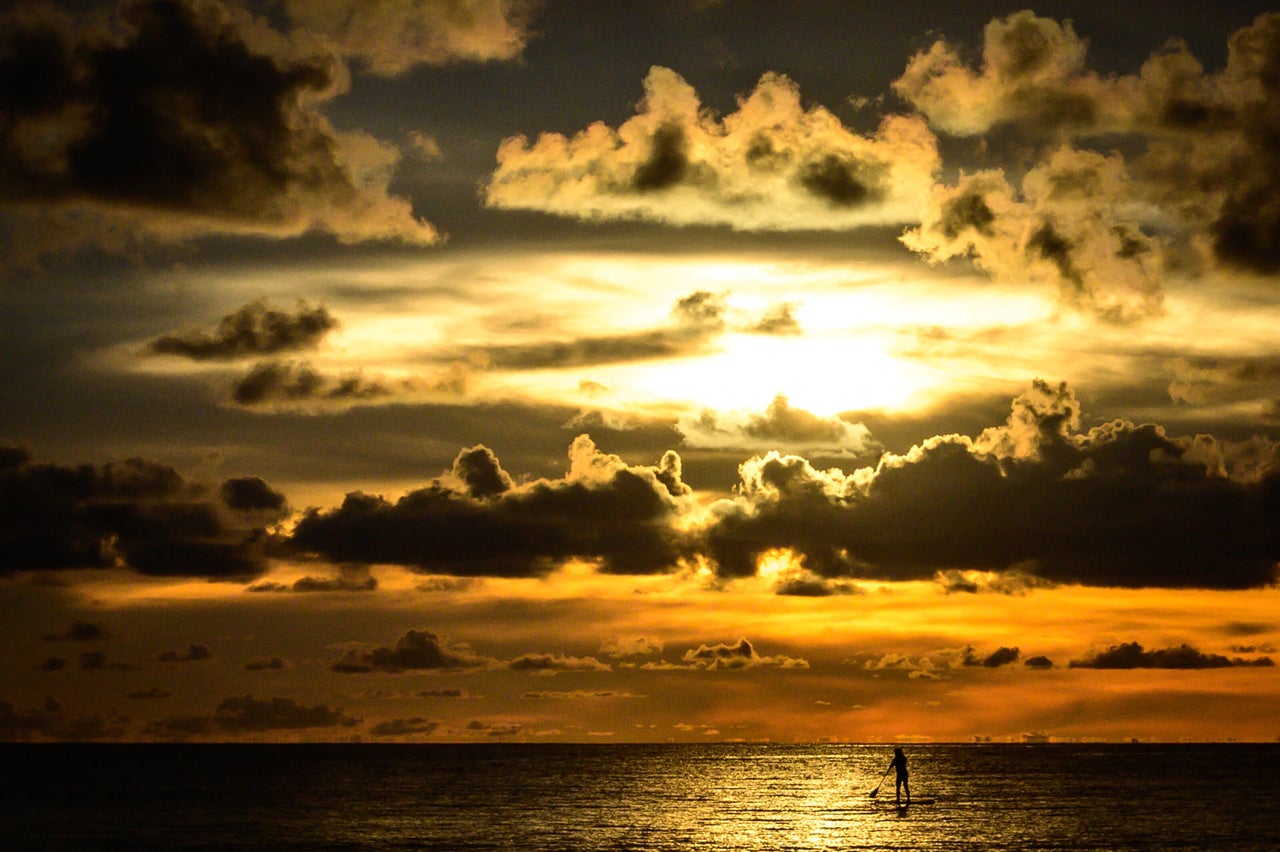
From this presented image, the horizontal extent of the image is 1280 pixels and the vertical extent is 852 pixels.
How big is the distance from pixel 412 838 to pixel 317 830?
11079 millimetres

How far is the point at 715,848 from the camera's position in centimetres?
9019

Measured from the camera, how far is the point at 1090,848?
89125mm

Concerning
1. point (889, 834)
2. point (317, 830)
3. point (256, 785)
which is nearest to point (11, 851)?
point (317, 830)

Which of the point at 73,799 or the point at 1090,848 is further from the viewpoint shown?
the point at 73,799

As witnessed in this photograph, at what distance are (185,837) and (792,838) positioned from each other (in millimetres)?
43665

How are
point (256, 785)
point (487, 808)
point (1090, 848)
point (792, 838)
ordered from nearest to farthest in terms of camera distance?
point (1090, 848), point (792, 838), point (487, 808), point (256, 785)

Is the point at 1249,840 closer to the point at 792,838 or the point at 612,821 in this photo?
the point at 792,838

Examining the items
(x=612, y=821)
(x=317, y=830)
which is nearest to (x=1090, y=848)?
(x=612, y=821)

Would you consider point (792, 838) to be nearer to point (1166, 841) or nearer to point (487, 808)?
point (1166, 841)

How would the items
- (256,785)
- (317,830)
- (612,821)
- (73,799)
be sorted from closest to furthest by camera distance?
(317,830)
(612,821)
(73,799)
(256,785)

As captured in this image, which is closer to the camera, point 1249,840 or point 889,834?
point 1249,840

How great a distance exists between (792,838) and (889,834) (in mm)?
7103

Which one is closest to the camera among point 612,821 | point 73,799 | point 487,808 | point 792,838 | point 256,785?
point 792,838

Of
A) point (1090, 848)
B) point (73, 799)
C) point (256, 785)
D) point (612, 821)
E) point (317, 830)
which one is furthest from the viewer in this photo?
point (256, 785)
